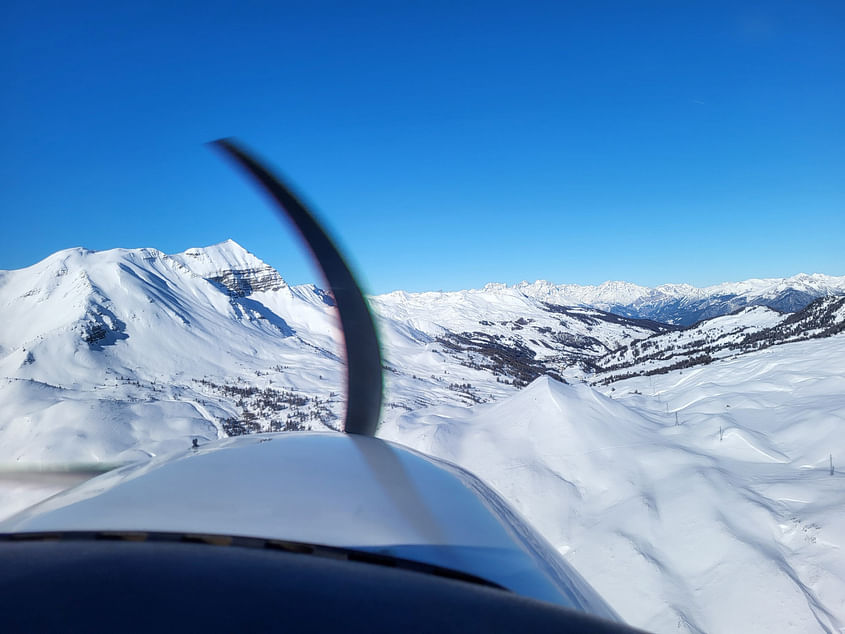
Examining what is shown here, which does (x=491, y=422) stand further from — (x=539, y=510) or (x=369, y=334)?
A: (x=369, y=334)

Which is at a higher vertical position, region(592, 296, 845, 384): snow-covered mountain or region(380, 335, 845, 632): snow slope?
region(380, 335, 845, 632): snow slope

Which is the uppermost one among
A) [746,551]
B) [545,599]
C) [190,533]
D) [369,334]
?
[369,334]

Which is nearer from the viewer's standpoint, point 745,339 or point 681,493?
point 681,493

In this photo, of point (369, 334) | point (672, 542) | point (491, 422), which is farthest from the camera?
point (491, 422)

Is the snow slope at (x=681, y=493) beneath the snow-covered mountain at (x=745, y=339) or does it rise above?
above

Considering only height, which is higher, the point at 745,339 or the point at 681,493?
the point at 681,493

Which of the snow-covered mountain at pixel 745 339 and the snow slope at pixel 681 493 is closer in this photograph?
the snow slope at pixel 681 493

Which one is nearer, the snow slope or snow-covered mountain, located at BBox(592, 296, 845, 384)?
the snow slope

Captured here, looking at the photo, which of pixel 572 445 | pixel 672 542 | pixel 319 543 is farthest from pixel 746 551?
pixel 319 543
